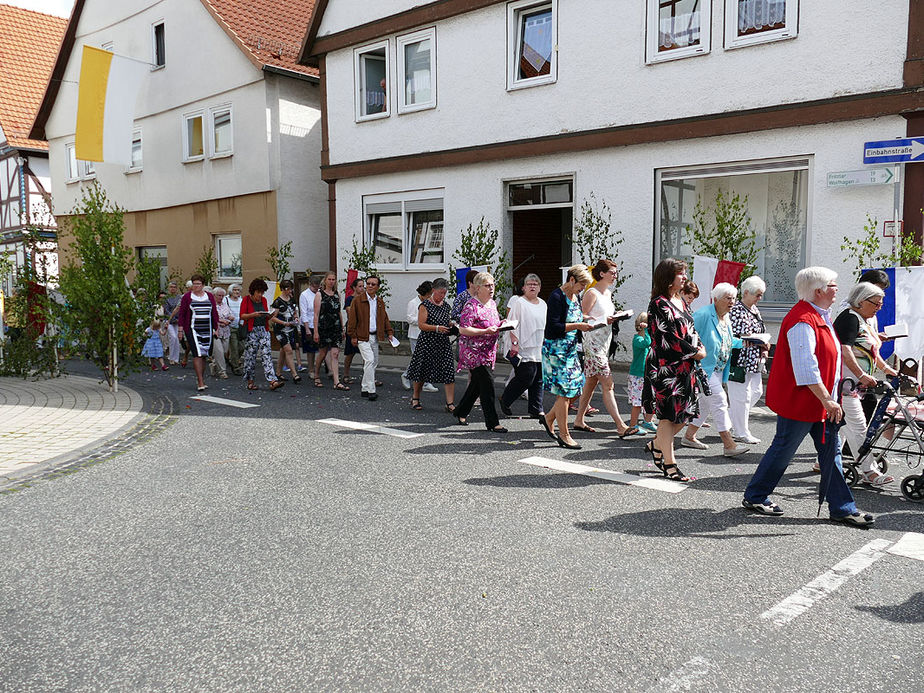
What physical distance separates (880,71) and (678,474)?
302 inches

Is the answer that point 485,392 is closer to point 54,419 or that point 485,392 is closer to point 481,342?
point 481,342

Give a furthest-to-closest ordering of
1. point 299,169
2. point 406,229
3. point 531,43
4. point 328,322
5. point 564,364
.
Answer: point 299,169
point 406,229
point 531,43
point 328,322
point 564,364

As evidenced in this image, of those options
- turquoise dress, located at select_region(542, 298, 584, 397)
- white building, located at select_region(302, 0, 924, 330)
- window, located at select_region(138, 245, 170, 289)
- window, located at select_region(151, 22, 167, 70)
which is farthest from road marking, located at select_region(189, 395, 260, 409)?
window, located at select_region(151, 22, 167, 70)

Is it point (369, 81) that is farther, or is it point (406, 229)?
point (369, 81)

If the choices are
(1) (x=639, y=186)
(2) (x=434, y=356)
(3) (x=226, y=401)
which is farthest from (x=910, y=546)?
(1) (x=639, y=186)

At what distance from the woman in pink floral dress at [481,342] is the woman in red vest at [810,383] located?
3.83 meters

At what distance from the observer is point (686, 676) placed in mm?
3395

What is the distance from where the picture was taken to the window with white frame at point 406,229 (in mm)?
17420

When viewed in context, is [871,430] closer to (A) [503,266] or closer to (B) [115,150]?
(A) [503,266]

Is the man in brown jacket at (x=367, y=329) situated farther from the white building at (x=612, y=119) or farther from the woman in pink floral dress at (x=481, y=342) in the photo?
the white building at (x=612, y=119)

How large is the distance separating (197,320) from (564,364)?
719cm

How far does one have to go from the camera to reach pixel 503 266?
15602 millimetres

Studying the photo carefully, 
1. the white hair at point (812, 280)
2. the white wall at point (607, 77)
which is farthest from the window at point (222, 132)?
the white hair at point (812, 280)

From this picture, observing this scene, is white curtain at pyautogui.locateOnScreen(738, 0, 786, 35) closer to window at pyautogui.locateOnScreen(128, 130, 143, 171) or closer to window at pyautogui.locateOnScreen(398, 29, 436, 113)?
window at pyautogui.locateOnScreen(398, 29, 436, 113)
